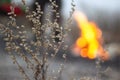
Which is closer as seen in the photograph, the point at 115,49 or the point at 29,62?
the point at 29,62

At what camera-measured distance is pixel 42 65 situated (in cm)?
308

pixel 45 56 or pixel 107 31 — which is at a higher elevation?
pixel 107 31

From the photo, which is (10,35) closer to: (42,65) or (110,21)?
(42,65)

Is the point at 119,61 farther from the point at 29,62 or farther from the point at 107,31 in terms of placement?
the point at 29,62

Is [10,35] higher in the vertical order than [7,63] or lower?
lower

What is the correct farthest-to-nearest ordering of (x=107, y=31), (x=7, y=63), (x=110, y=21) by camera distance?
(x=110, y=21)
(x=107, y=31)
(x=7, y=63)

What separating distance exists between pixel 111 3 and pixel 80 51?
6.21 metres

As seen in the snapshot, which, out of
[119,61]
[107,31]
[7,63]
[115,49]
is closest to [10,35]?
[7,63]

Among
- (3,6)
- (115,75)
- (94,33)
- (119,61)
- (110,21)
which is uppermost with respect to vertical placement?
(110,21)

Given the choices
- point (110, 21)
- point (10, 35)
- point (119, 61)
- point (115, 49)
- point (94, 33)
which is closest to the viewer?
point (10, 35)

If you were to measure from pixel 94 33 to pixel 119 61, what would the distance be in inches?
93.6

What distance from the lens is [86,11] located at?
17.7m

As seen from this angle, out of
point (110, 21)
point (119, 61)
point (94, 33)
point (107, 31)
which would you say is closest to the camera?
point (119, 61)

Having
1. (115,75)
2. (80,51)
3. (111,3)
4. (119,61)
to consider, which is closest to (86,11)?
(111,3)
